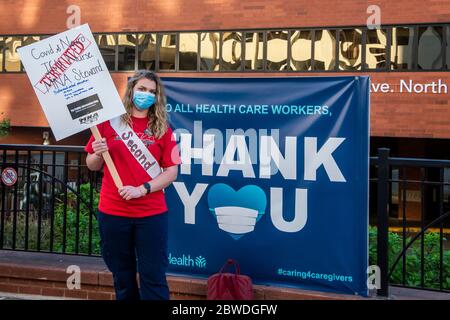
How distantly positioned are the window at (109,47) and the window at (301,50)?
847 cm

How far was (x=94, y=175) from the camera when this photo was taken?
5.84 metres

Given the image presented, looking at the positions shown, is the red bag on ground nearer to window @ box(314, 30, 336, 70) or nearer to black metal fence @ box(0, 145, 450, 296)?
black metal fence @ box(0, 145, 450, 296)

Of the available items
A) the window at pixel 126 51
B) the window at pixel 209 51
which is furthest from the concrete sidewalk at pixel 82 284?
the window at pixel 126 51

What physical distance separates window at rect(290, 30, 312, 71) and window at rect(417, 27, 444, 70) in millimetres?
4298

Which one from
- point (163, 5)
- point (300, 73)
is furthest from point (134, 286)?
point (163, 5)

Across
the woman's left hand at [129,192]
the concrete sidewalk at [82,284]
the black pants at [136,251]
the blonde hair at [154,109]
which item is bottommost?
the concrete sidewalk at [82,284]

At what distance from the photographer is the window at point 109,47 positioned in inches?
1006

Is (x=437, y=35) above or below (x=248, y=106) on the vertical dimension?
above

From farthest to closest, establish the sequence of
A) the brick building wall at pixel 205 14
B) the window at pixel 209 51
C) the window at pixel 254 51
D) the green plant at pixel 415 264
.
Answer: the window at pixel 209 51 < the window at pixel 254 51 < the brick building wall at pixel 205 14 < the green plant at pixel 415 264

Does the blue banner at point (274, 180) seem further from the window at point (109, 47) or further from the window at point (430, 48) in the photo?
the window at point (109, 47)

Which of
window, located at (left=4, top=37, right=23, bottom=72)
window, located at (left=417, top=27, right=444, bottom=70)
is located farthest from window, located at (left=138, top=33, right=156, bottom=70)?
window, located at (left=417, top=27, right=444, bottom=70)

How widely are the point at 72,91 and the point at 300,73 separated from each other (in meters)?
19.4
